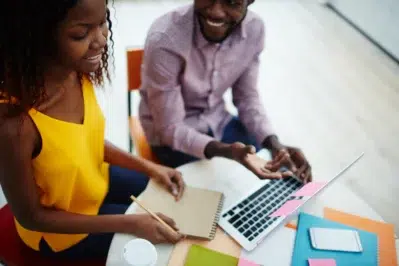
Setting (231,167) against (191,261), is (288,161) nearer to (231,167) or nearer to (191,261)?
(231,167)

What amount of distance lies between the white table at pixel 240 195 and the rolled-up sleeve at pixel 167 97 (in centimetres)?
15

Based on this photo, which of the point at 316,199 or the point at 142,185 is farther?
the point at 142,185

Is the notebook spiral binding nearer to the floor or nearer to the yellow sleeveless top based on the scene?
the yellow sleeveless top

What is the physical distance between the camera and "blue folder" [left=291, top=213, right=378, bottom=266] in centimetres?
96

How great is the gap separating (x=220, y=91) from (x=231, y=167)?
0.38 meters

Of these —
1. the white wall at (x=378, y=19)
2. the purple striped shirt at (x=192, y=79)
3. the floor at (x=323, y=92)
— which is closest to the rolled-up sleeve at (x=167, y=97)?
the purple striped shirt at (x=192, y=79)

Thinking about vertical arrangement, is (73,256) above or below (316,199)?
below

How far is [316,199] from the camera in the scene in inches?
43.9

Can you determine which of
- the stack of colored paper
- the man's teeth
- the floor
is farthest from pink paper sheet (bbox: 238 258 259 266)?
the floor

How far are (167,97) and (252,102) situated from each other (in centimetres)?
38

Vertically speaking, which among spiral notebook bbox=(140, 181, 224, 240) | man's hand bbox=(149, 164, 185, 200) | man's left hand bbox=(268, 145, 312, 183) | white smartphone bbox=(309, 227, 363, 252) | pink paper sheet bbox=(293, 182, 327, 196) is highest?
pink paper sheet bbox=(293, 182, 327, 196)

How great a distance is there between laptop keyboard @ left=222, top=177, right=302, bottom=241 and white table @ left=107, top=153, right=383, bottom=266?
32mm

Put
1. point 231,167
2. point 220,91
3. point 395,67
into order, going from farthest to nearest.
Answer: point 395,67
point 220,91
point 231,167

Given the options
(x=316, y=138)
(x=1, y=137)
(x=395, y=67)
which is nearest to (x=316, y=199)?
(x=1, y=137)
